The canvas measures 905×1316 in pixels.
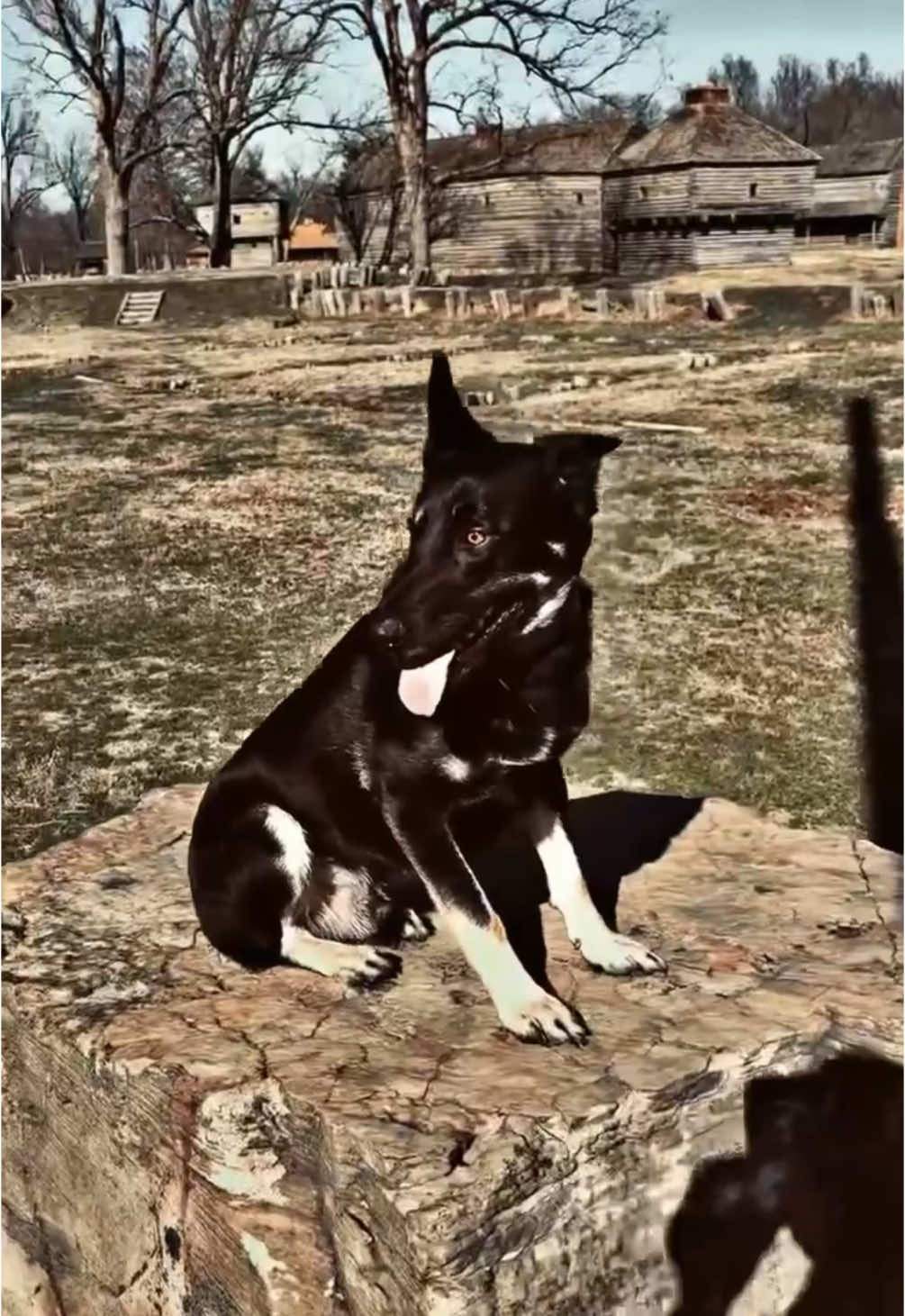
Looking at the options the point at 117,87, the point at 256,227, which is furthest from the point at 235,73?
the point at 256,227

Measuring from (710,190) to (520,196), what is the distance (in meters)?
5.77

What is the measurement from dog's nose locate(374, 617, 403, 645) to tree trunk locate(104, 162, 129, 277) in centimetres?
3766

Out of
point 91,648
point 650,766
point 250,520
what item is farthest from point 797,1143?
point 250,520

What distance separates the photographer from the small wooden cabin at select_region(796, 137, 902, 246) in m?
53.8

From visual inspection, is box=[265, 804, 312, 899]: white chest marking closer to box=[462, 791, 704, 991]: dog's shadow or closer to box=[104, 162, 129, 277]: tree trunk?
box=[462, 791, 704, 991]: dog's shadow

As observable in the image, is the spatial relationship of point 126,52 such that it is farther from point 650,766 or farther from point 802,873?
point 802,873

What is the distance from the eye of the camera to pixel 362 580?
952cm

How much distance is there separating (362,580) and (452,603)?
7.06 m

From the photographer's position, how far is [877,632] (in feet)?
27.3

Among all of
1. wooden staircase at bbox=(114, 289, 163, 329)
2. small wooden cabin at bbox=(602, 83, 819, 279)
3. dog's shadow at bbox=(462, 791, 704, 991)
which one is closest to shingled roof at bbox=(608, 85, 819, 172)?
small wooden cabin at bbox=(602, 83, 819, 279)

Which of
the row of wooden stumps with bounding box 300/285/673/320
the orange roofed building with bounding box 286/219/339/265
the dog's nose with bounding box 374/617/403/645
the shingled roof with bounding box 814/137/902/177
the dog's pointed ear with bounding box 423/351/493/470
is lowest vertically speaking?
the dog's nose with bounding box 374/617/403/645

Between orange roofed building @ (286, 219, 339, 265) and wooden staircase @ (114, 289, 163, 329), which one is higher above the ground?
orange roofed building @ (286, 219, 339, 265)

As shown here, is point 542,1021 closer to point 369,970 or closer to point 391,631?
point 369,970

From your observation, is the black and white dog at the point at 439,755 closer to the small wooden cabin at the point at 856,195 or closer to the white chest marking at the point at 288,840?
the white chest marking at the point at 288,840
